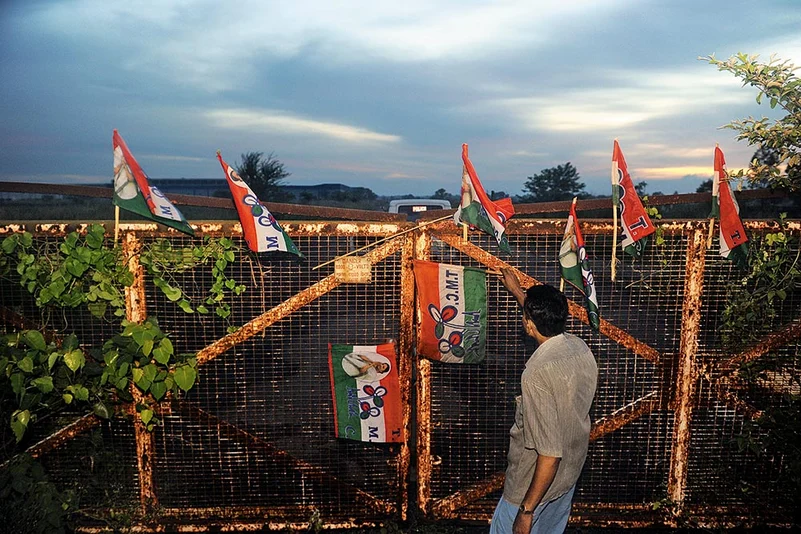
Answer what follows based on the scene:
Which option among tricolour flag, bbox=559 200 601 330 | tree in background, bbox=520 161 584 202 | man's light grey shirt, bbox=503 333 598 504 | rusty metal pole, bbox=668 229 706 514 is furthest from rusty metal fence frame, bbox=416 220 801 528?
tree in background, bbox=520 161 584 202

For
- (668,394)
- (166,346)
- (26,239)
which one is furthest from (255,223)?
(668,394)

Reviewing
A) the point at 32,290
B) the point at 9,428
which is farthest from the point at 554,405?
the point at 9,428

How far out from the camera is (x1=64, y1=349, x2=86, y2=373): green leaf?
13.6 ft

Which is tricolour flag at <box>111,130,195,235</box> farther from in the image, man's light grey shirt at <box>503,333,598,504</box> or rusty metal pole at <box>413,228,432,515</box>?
man's light grey shirt at <box>503,333,598,504</box>

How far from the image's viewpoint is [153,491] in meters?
4.55

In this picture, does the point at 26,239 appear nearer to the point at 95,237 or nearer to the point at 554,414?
→ the point at 95,237

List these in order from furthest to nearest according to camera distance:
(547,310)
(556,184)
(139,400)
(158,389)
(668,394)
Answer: (556,184)
(668,394)
(139,400)
(158,389)
(547,310)

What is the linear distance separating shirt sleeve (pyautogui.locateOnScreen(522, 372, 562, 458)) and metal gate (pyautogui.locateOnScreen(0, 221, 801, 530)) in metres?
1.52

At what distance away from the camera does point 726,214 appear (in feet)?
14.3

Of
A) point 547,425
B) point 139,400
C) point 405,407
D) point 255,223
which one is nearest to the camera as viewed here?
point 547,425

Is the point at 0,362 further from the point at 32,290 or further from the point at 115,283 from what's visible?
the point at 115,283

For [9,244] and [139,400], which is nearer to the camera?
[9,244]

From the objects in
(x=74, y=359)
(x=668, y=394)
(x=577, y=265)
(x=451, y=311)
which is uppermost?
(x=577, y=265)

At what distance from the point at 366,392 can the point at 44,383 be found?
7.39ft
